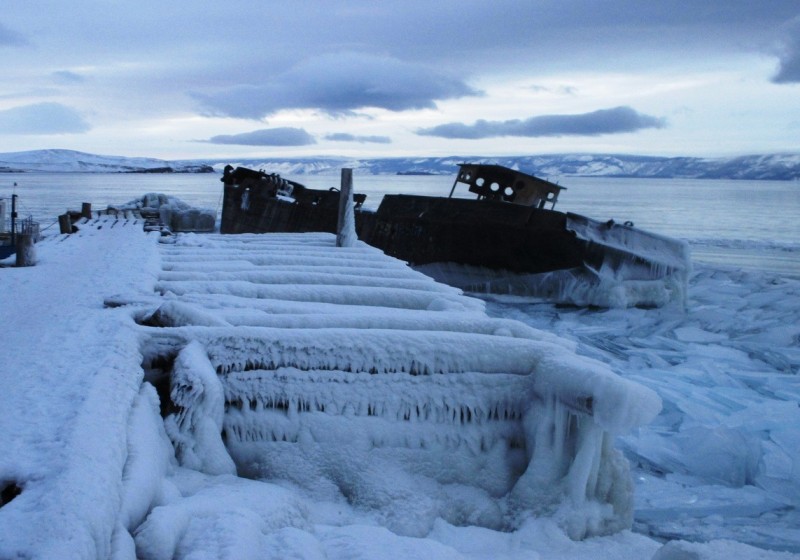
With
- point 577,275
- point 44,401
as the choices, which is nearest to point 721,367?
point 577,275

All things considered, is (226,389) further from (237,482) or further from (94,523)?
(94,523)

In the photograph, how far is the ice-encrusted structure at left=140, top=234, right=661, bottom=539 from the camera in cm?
375

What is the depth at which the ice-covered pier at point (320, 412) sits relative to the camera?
3049 millimetres

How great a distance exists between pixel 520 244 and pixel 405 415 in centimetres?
1457

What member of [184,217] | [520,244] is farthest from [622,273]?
[184,217]

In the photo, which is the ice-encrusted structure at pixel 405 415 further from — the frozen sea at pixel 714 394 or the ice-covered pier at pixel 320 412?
the frozen sea at pixel 714 394

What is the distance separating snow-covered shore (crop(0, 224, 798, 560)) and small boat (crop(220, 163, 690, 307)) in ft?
43.8

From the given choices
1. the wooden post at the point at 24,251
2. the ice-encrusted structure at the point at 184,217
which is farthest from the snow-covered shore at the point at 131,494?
the ice-encrusted structure at the point at 184,217

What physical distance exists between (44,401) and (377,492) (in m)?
1.84

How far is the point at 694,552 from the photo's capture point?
9.59ft

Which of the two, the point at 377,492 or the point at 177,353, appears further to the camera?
the point at 177,353

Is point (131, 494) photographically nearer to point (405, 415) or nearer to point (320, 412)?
point (320, 412)

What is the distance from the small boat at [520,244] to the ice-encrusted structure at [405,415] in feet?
43.9

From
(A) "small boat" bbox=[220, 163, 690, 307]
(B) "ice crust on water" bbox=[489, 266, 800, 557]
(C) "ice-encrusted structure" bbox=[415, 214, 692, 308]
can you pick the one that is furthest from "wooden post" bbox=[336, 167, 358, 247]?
(C) "ice-encrusted structure" bbox=[415, 214, 692, 308]
